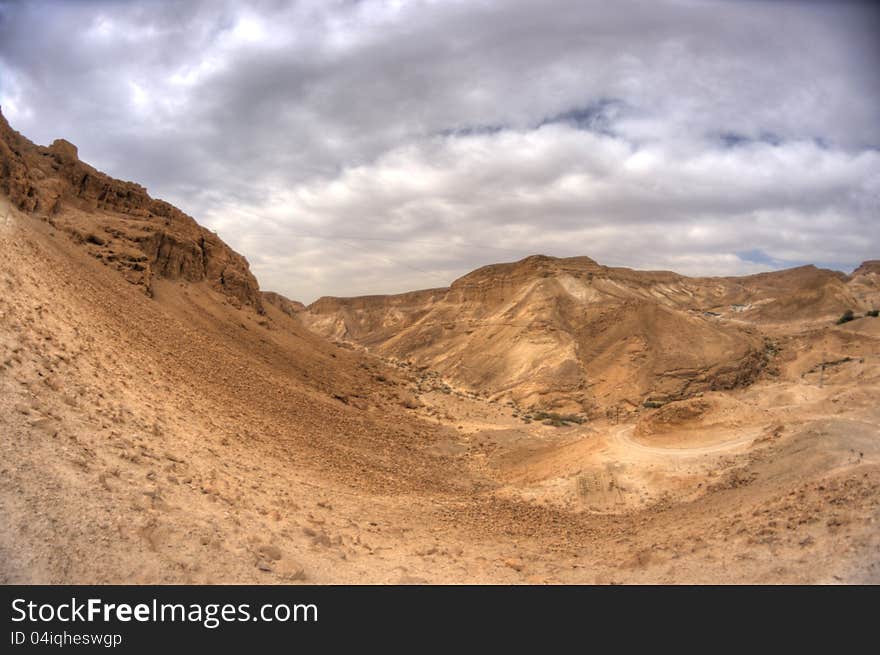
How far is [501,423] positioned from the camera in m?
22.6

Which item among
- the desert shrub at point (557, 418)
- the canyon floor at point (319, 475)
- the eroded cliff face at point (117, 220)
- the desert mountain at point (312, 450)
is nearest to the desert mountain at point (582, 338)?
the desert mountain at point (312, 450)

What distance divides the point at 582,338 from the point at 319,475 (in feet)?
87.8

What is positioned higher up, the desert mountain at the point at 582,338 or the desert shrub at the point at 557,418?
the desert mountain at the point at 582,338

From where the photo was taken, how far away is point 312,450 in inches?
469

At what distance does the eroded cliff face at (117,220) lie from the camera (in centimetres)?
1606

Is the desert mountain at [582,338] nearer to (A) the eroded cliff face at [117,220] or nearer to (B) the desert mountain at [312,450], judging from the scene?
(B) the desert mountain at [312,450]

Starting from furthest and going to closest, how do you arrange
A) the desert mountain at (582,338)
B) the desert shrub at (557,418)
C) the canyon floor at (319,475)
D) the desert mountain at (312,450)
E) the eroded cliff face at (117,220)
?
the desert mountain at (582,338) → the desert shrub at (557,418) → the eroded cliff face at (117,220) → the desert mountain at (312,450) → the canyon floor at (319,475)

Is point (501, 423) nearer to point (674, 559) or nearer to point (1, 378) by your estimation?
point (674, 559)

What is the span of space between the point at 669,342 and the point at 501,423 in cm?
1380

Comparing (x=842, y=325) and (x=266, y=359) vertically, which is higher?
(x=842, y=325)

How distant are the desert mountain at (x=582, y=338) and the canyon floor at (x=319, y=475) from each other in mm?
9157

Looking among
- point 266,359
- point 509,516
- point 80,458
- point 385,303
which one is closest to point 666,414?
point 509,516

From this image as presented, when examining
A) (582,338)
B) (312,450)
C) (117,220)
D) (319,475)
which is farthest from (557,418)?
(117,220)

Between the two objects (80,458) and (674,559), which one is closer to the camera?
(80,458)
